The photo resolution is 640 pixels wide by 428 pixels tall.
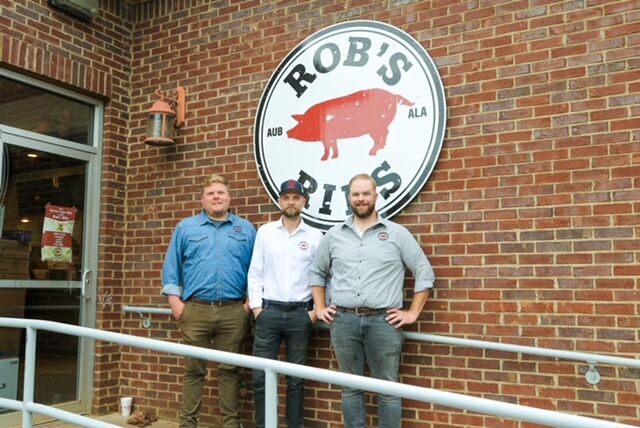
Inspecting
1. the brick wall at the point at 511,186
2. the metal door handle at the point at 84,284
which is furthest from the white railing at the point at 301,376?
the metal door handle at the point at 84,284

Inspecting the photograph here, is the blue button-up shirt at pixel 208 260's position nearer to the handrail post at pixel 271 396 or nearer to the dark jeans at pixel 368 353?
the dark jeans at pixel 368 353

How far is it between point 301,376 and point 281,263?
1.68 metres

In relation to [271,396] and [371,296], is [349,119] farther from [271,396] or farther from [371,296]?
[271,396]

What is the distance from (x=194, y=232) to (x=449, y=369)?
1799 mm

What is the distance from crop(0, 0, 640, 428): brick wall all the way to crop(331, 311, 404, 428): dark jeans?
0.36 meters

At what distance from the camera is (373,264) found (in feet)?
11.4

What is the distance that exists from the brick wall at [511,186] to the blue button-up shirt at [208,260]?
418 millimetres

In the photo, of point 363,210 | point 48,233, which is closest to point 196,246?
point 363,210

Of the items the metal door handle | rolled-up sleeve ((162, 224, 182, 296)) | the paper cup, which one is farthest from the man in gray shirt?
the metal door handle

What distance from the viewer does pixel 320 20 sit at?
172 inches

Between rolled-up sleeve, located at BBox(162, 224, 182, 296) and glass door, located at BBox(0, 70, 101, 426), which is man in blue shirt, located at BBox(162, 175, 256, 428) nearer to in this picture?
rolled-up sleeve, located at BBox(162, 224, 182, 296)

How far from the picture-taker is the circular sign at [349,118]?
12.7ft

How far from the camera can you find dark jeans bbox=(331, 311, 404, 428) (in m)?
3.42

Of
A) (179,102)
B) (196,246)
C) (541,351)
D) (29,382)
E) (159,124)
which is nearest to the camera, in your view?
(29,382)
